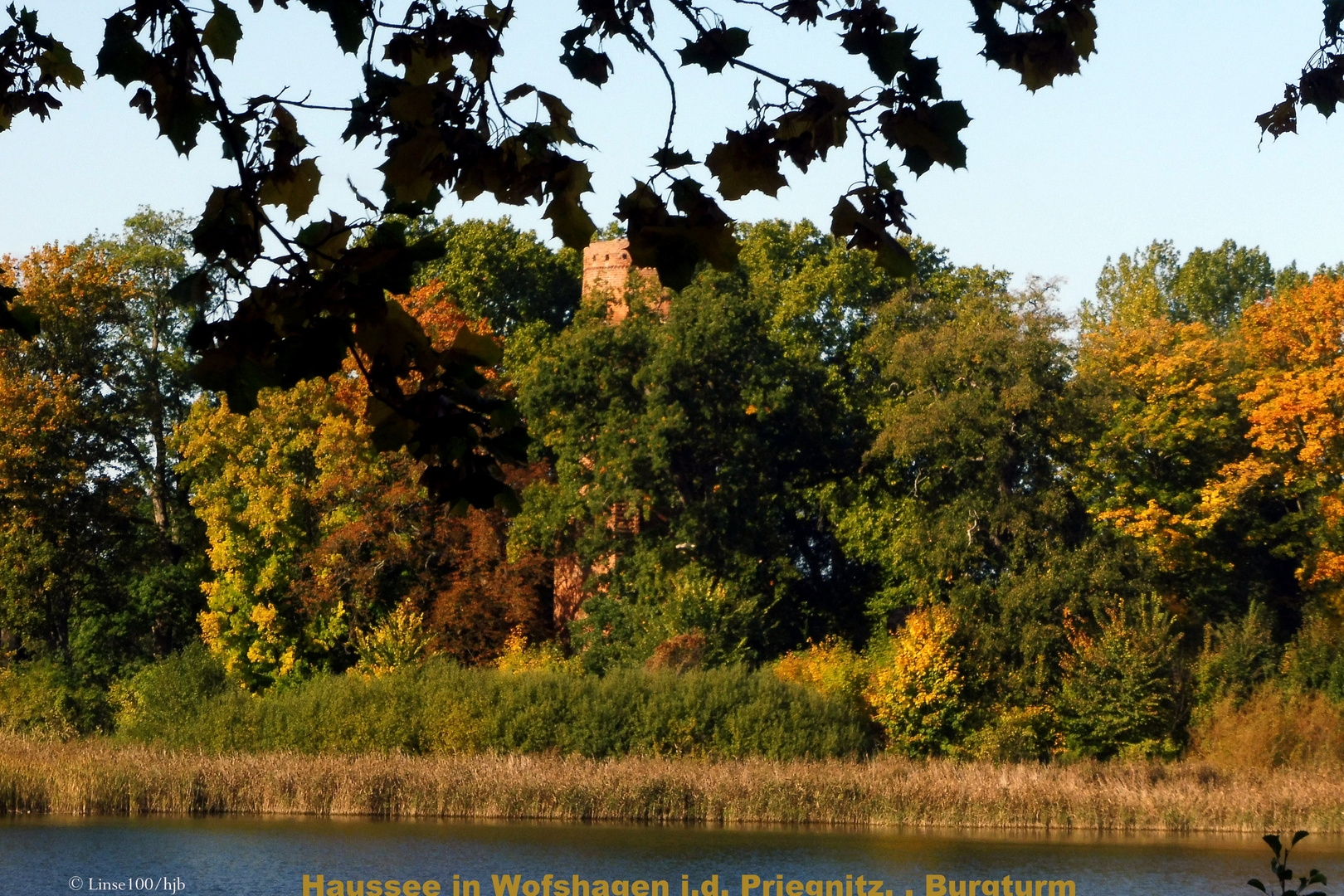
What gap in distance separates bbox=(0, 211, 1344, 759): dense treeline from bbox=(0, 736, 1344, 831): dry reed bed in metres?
3.41

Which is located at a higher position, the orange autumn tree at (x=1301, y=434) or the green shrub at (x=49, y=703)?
the orange autumn tree at (x=1301, y=434)

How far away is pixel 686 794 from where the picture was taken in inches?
1001

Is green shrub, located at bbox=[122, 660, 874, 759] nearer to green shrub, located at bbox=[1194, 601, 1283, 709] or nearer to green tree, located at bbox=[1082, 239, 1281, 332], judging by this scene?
green shrub, located at bbox=[1194, 601, 1283, 709]

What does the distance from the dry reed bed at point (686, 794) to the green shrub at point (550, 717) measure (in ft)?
8.01

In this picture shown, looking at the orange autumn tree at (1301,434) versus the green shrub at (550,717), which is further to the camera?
the orange autumn tree at (1301,434)

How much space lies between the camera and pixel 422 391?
322 centimetres

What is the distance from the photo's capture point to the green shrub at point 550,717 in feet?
95.8

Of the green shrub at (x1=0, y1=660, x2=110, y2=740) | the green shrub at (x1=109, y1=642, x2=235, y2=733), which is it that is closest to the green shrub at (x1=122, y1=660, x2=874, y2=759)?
the green shrub at (x1=109, y1=642, x2=235, y2=733)

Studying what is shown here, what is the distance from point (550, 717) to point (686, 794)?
200 inches

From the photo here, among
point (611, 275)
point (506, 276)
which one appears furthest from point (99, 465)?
point (611, 275)

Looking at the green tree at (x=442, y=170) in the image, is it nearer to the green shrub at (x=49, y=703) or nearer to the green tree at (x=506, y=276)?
the green shrub at (x=49, y=703)

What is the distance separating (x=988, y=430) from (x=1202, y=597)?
6303mm

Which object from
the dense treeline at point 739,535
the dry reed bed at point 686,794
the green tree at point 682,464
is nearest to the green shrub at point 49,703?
the dense treeline at point 739,535

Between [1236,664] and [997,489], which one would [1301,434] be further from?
[997,489]
